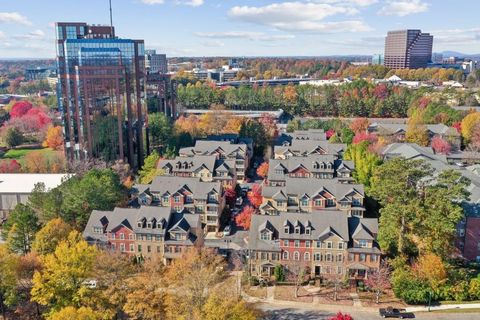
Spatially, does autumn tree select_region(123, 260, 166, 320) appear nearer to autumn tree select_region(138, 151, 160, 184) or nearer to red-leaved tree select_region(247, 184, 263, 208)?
red-leaved tree select_region(247, 184, 263, 208)

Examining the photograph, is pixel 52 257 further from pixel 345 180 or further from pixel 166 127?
pixel 166 127

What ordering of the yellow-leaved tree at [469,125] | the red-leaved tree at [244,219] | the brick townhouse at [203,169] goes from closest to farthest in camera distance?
the red-leaved tree at [244,219], the brick townhouse at [203,169], the yellow-leaved tree at [469,125]

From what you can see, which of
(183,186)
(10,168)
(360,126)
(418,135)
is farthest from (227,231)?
(360,126)

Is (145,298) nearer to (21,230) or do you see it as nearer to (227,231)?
(21,230)

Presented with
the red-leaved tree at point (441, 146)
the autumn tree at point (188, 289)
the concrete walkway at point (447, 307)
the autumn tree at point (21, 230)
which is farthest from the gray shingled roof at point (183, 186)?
the red-leaved tree at point (441, 146)

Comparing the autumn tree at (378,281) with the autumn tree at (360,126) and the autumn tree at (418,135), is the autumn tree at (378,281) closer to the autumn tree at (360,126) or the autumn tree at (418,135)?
the autumn tree at (418,135)
